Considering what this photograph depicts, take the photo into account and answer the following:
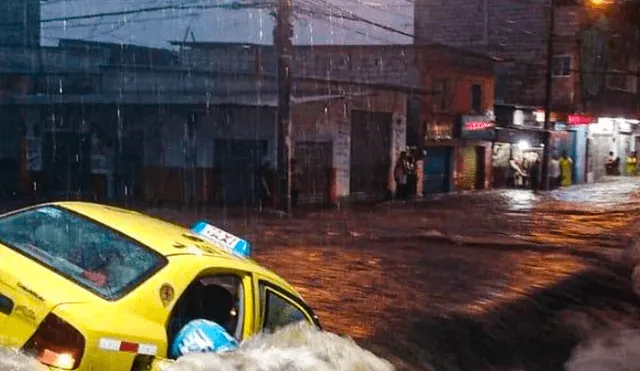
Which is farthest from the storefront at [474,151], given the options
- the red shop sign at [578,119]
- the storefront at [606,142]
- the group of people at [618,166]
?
the group of people at [618,166]

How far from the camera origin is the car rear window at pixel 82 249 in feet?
14.4

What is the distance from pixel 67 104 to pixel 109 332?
67.2 feet

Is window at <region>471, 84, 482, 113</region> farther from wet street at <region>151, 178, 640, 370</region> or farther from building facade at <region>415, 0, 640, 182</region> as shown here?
wet street at <region>151, 178, 640, 370</region>

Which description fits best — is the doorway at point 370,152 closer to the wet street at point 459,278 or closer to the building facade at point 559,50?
the wet street at point 459,278

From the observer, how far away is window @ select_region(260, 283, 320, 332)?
16.4 feet

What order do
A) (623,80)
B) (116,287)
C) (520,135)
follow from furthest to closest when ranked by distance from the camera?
(623,80), (520,135), (116,287)

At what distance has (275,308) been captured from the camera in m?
5.08

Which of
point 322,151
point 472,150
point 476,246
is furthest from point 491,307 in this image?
point 472,150

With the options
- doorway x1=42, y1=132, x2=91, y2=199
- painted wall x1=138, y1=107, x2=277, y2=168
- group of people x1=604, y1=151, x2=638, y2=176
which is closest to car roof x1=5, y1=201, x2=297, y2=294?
painted wall x1=138, y1=107, x2=277, y2=168

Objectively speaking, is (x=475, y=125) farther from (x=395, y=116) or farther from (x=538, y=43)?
(x=538, y=43)

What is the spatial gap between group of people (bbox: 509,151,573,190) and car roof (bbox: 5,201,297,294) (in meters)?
28.6

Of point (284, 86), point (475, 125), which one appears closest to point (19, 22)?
point (284, 86)

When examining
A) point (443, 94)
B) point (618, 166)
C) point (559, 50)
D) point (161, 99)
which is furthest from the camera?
point (618, 166)

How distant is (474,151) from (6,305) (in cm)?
2905
